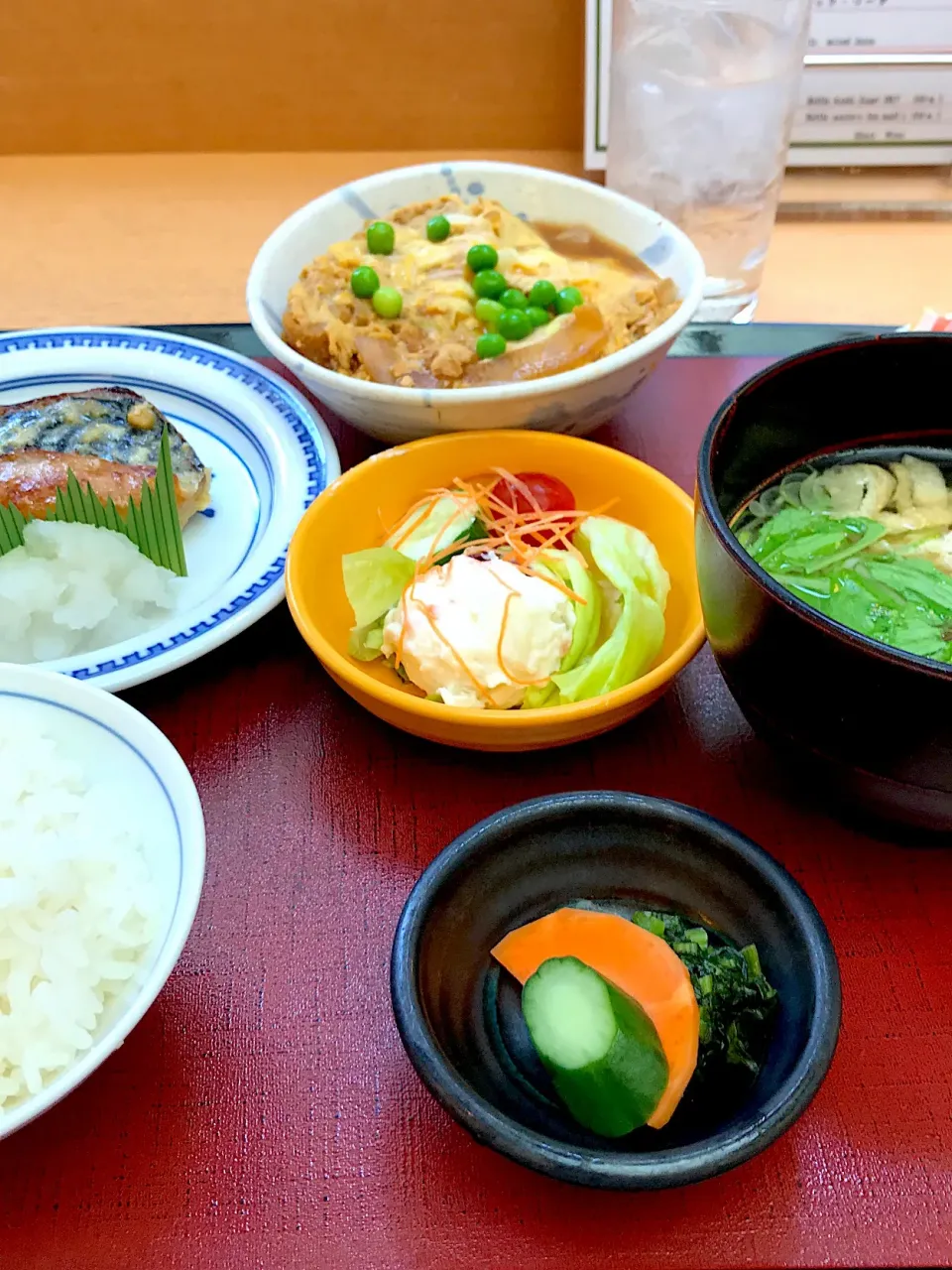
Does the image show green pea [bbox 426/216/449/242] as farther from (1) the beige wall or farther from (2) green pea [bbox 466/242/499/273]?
(1) the beige wall

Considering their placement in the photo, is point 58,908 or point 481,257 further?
point 481,257

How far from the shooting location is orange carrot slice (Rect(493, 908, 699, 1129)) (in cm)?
80

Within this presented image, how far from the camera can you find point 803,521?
106 centimetres

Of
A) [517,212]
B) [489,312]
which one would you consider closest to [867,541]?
[489,312]

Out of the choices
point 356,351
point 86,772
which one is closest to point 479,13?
point 356,351

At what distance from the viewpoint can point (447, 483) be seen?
1383 mm

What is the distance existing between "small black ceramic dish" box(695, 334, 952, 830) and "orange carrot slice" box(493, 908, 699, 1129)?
233 millimetres

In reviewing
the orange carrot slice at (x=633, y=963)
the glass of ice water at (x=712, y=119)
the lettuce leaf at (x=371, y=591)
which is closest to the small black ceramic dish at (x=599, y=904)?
the orange carrot slice at (x=633, y=963)

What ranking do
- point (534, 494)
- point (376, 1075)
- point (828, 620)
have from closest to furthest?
point (828, 620) → point (376, 1075) → point (534, 494)

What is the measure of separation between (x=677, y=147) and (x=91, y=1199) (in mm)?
1826

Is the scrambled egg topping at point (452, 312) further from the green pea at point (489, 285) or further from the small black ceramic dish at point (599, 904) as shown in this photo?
the small black ceramic dish at point (599, 904)

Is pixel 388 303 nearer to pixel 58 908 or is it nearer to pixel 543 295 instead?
pixel 543 295

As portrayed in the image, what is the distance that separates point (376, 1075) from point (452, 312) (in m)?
1.06

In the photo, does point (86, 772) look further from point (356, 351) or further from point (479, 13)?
point (479, 13)
